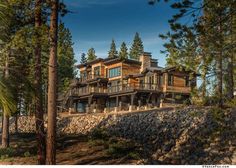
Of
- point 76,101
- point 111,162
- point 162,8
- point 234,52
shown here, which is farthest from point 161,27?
point 76,101

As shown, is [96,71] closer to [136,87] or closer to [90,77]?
[90,77]

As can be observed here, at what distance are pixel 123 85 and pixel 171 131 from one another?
630 inches

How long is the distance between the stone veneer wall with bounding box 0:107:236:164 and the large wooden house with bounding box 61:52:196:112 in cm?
663

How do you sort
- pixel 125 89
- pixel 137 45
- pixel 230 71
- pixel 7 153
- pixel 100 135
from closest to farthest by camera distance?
pixel 230 71, pixel 7 153, pixel 137 45, pixel 100 135, pixel 125 89

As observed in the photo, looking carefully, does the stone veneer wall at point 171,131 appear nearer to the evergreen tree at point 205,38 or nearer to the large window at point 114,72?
the evergreen tree at point 205,38

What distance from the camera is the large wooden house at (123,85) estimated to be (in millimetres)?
30984

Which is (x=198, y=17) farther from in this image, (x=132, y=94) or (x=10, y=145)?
(x=132, y=94)

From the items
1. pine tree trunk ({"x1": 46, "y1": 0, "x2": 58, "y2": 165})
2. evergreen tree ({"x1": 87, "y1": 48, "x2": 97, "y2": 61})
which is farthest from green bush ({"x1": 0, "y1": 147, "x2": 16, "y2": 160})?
pine tree trunk ({"x1": 46, "y1": 0, "x2": 58, "y2": 165})

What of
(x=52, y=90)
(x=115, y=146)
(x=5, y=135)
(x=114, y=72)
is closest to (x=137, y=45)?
(x=115, y=146)

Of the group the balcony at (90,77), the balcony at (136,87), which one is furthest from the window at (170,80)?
the balcony at (90,77)

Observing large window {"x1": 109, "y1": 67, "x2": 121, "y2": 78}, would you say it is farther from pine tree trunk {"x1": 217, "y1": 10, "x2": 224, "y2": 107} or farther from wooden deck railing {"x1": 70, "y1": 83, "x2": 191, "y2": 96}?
pine tree trunk {"x1": 217, "y1": 10, "x2": 224, "y2": 107}

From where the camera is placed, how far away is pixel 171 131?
17.7 m

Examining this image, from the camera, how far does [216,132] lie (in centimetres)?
1501

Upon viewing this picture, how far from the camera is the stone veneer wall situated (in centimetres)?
1448
